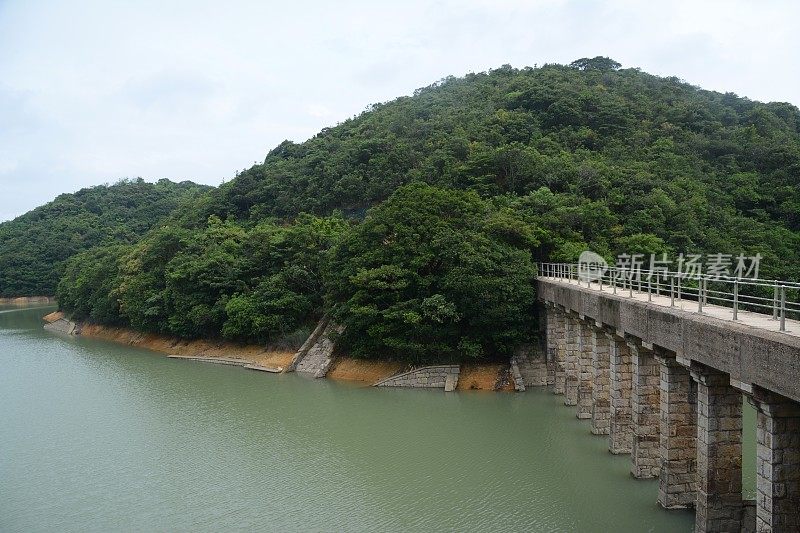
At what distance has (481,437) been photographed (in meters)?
19.3

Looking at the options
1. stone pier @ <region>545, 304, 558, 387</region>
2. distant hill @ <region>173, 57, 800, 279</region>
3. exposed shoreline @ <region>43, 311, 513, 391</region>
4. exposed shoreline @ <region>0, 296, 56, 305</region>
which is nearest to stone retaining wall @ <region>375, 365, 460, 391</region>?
exposed shoreline @ <region>43, 311, 513, 391</region>

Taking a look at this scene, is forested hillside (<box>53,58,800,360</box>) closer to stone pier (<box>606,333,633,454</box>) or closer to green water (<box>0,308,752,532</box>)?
green water (<box>0,308,752,532</box>)

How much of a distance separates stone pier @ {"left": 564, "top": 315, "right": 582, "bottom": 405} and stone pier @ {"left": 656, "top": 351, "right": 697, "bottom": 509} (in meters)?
8.95

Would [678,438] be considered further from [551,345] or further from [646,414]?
[551,345]

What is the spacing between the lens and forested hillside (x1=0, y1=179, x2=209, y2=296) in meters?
83.0

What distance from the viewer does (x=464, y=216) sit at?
2902 centimetres

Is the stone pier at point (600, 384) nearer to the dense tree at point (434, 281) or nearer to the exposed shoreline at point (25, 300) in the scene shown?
the dense tree at point (434, 281)

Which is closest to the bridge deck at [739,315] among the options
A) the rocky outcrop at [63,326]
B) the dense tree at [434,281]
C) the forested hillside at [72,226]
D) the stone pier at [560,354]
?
the stone pier at [560,354]

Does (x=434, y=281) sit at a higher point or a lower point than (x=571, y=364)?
higher

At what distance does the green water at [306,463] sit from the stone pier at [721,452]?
1536mm

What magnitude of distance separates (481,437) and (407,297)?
374 inches

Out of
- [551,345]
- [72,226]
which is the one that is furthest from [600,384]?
[72,226]

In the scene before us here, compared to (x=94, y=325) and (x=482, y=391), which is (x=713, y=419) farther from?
(x=94, y=325)

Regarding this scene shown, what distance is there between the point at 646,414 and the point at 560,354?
30.3 feet
